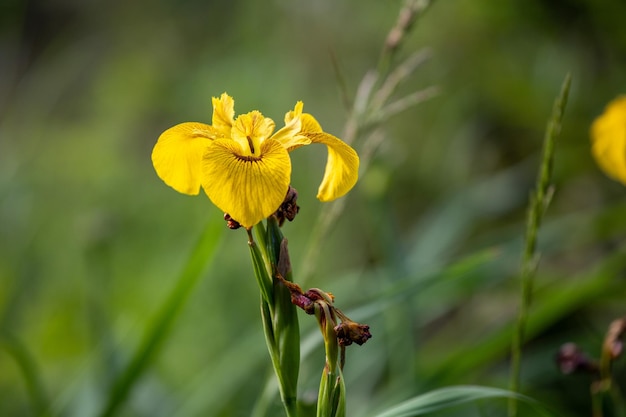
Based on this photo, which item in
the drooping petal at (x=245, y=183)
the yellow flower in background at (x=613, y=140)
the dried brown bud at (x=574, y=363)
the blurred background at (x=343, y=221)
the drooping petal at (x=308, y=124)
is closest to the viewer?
the drooping petal at (x=245, y=183)

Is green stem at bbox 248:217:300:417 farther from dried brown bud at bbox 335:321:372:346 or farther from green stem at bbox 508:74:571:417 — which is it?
green stem at bbox 508:74:571:417

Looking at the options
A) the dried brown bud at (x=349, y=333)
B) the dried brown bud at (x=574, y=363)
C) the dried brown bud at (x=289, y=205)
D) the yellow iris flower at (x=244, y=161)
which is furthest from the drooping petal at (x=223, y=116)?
the dried brown bud at (x=574, y=363)

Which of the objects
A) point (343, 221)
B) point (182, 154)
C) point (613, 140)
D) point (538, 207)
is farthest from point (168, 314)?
point (343, 221)

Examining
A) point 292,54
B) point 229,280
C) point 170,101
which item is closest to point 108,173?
point 170,101

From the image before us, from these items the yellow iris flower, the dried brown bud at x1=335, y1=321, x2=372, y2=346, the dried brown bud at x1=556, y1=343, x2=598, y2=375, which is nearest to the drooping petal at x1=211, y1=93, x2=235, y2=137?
the yellow iris flower

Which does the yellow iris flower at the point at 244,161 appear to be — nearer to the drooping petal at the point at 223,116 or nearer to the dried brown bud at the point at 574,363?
the drooping petal at the point at 223,116
